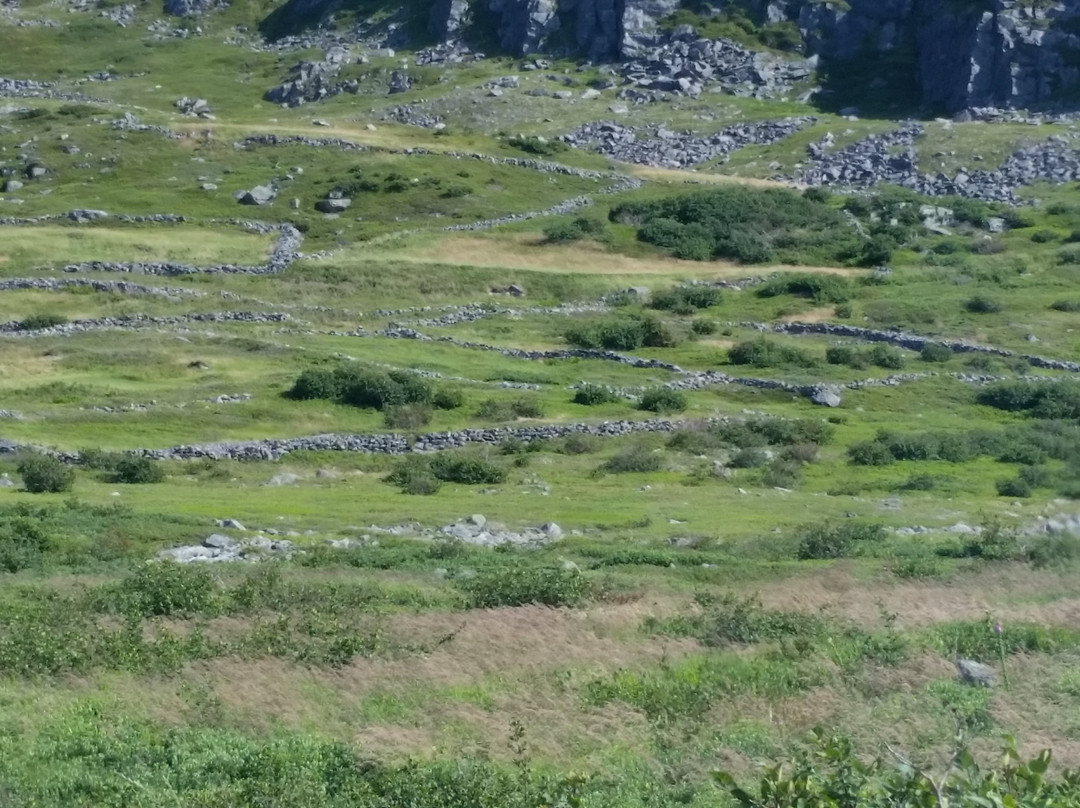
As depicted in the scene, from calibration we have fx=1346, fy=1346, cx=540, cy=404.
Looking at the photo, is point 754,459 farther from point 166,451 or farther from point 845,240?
point 845,240

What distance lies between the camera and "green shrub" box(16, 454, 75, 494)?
36.8 metres

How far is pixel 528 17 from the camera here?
150 m

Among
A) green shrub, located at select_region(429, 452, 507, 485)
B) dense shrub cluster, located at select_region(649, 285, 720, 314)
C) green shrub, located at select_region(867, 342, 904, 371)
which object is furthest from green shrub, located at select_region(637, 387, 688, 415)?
dense shrub cluster, located at select_region(649, 285, 720, 314)

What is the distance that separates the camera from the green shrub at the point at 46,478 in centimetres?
3678

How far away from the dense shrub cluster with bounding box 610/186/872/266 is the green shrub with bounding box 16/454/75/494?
180 feet

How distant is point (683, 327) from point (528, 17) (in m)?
89.8

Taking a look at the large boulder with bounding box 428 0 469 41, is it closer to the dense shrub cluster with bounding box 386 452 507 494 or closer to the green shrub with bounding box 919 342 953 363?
the green shrub with bounding box 919 342 953 363

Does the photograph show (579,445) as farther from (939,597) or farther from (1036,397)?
(939,597)

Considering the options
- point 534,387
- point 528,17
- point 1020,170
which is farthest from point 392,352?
point 528,17

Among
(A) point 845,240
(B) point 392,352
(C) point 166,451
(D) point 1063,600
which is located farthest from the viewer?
(A) point 845,240

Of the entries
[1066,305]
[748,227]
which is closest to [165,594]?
[1066,305]

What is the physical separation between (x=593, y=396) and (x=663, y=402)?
2.99 meters

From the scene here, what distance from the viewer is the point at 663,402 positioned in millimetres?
52938

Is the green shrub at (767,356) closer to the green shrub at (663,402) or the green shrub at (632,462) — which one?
the green shrub at (663,402)
